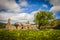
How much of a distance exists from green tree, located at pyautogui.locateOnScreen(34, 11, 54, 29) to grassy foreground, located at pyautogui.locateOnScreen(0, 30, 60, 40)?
0.23 metres

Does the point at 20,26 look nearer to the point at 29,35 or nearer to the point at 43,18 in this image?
the point at 29,35

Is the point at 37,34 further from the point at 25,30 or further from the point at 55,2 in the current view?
the point at 55,2

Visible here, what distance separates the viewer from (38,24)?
4035 millimetres

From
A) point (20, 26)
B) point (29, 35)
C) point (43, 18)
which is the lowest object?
point (29, 35)

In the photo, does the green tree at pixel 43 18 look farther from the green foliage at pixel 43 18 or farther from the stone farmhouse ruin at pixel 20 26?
the stone farmhouse ruin at pixel 20 26

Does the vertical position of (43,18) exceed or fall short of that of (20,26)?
it exceeds it

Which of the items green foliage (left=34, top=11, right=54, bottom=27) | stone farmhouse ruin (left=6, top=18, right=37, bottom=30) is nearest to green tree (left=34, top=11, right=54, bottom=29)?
green foliage (left=34, top=11, right=54, bottom=27)

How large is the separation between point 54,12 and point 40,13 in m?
0.38

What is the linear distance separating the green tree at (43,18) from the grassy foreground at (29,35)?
0.23 metres

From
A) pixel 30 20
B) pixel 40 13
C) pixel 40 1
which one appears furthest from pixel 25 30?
pixel 40 1

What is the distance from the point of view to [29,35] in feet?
13.2

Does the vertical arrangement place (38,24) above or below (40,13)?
below

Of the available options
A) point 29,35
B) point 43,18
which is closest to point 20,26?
point 29,35

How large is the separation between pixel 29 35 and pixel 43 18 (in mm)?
579
